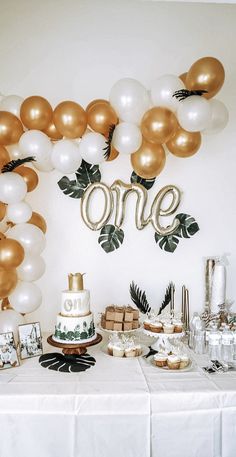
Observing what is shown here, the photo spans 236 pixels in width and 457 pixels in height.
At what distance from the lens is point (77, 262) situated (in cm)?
240

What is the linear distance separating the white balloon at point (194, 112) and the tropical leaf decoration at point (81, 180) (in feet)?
2.32

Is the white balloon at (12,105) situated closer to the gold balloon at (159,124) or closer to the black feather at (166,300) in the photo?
the gold balloon at (159,124)

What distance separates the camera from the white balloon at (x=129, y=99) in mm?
1918

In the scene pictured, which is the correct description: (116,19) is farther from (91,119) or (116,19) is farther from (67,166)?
(67,166)

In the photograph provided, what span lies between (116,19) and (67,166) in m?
1.18

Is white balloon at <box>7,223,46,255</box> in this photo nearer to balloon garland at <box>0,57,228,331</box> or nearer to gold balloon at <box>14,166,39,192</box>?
balloon garland at <box>0,57,228,331</box>

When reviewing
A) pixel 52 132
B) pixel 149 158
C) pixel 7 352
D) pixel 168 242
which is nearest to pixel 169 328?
pixel 168 242

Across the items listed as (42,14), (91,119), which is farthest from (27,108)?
(42,14)

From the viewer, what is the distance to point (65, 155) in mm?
1955

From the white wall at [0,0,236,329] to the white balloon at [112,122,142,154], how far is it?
Result: 1.38 ft

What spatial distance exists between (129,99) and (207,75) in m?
0.40

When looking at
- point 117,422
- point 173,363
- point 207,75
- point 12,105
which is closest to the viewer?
point 117,422

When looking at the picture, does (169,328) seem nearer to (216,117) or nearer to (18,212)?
(18,212)

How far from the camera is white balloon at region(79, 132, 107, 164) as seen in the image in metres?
1.95
